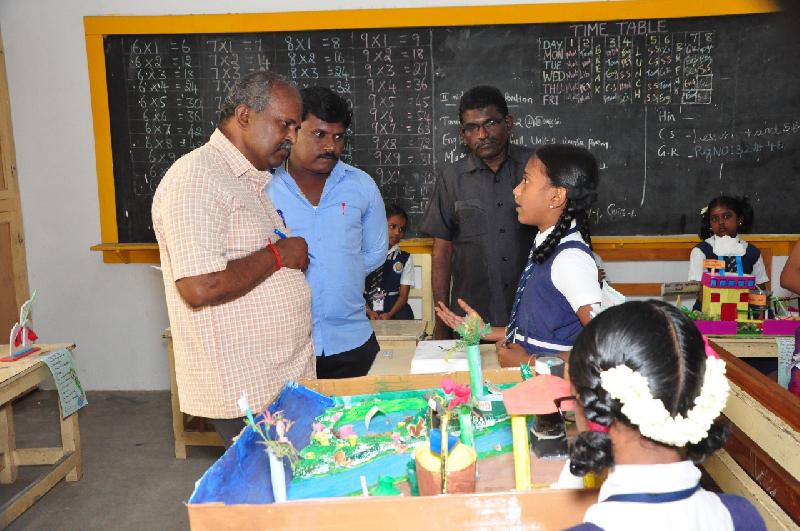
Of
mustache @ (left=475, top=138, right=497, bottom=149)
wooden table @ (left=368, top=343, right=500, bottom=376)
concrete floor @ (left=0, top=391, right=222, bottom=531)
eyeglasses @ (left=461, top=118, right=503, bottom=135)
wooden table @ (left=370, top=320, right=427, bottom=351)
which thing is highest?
eyeglasses @ (left=461, top=118, right=503, bottom=135)

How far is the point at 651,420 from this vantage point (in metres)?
1.07

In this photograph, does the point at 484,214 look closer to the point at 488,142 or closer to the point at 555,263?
the point at 488,142

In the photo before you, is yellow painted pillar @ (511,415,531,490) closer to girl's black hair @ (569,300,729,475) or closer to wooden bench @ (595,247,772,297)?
girl's black hair @ (569,300,729,475)

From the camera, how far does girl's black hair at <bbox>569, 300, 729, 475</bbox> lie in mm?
1100

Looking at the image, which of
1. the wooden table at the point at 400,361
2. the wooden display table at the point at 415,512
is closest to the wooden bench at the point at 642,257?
the wooden table at the point at 400,361

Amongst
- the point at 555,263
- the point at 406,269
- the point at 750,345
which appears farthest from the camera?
the point at 406,269

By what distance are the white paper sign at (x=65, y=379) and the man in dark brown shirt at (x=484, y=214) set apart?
1.85 m

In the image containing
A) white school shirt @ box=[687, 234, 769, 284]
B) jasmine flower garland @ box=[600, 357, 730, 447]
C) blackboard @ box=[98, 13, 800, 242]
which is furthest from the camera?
blackboard @ box=[98, 13, 800, 242]

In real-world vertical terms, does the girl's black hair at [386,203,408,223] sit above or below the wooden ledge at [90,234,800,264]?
above

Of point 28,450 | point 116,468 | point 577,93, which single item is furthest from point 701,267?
point 28,450

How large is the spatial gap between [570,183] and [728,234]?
2.32 metres

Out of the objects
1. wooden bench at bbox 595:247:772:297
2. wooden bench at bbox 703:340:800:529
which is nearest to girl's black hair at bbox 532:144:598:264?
wooden bench at bbox 703:340:800:529

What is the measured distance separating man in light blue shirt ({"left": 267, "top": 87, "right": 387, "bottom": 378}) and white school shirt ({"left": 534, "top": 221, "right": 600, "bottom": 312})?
0.93m

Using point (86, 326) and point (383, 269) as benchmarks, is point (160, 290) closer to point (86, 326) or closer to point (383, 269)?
point (86, 326)
